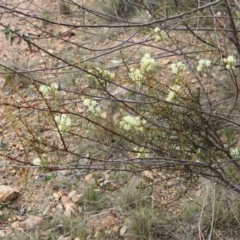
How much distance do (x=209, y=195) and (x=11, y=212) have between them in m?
1.04

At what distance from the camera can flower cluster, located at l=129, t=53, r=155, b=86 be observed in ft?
6.50

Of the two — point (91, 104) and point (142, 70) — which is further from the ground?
point (142, 70)

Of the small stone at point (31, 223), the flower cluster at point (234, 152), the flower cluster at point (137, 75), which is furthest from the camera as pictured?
the small stone at point (31, 223)

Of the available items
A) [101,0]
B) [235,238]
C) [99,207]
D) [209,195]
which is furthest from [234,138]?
[101,0]

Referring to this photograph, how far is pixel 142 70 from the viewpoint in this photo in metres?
2.02

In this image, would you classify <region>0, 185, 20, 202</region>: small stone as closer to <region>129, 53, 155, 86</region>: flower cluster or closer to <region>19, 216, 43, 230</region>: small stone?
<region>19, 216, 43, 230</region>: small stone

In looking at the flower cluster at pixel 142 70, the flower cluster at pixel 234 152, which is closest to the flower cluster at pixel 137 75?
the flower cluster at pixel 142 70

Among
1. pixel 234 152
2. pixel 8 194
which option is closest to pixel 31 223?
pixel 8 194

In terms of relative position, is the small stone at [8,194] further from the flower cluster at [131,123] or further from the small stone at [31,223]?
the flower cluster at [131,123]

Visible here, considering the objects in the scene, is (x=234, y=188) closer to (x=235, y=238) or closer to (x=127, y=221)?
(x=235, y=238)

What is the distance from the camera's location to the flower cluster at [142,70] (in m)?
1.98

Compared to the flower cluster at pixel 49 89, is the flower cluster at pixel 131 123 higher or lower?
lower

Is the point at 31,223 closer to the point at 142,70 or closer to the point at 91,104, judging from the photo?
the point at 91,104

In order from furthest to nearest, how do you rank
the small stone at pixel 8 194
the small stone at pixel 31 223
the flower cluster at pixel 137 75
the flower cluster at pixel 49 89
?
the small stone at pixel 8 194 < the small stone at pixel 31 223 < the flower cluster at pixel 137 75 < the flower cluster at pixel 49 89
